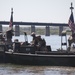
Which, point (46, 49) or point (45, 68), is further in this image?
point (46, 49)

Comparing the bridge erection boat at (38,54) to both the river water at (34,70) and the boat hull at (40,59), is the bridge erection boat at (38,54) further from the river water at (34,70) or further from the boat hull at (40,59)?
the river water at (34,70)

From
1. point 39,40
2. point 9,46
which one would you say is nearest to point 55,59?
point 39,40

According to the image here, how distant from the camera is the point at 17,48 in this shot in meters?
30.5

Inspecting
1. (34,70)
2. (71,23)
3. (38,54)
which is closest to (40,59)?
(38,54)

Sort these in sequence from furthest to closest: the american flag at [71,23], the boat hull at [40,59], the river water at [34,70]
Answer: the american flag at [71,23]
the boat hull at [40,59]
the river water at [34,70]

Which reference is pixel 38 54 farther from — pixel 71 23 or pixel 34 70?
pixel 71 23

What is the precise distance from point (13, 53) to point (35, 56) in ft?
6.95

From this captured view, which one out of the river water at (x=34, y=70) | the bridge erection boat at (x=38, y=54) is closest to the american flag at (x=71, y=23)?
the bridge erection boat at (x=38, y=54)

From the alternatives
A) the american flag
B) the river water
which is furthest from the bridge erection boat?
the river water

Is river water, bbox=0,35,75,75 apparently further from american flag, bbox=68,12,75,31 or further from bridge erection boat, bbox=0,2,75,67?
american flag, bbox=68,12,75,31

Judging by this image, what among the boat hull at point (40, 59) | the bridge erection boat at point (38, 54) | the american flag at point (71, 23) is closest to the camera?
the boat hull at point (40, 59)

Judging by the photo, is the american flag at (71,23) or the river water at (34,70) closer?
the river water at (34,70)

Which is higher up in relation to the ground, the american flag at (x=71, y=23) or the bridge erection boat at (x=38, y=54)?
the american flag at (x=71, y=23)

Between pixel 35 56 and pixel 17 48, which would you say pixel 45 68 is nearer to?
pixel 35 56
